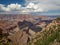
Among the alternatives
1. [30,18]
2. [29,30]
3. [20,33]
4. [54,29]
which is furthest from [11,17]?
[54,29]

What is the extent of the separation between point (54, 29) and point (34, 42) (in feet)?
12.1

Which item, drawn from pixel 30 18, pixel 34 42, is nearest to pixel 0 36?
pixel 34 42

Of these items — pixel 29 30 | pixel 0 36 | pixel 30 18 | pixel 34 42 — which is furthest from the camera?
pixel 30 18

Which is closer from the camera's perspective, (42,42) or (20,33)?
(42,42)

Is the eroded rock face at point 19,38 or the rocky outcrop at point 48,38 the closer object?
the rocky outcrop at point 48,38

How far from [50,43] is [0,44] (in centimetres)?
671

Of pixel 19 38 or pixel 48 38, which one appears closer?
pixel 48 38

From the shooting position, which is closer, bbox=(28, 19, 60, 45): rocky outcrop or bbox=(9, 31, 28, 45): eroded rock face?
bbox=(28, 19, 60, 45): rocky outcrop

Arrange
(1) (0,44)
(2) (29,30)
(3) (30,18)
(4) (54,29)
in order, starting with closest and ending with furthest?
(1) (0,44) < (4) (54,29) < (2) (29,30) < (3) (30,18)

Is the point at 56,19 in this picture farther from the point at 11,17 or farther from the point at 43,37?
the point at 11,17

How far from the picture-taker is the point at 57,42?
1866cm

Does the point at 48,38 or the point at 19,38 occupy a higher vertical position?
the point at 48,38

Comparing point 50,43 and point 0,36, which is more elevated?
point 0,36

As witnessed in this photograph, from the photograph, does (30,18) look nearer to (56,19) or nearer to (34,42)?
(56,19)
